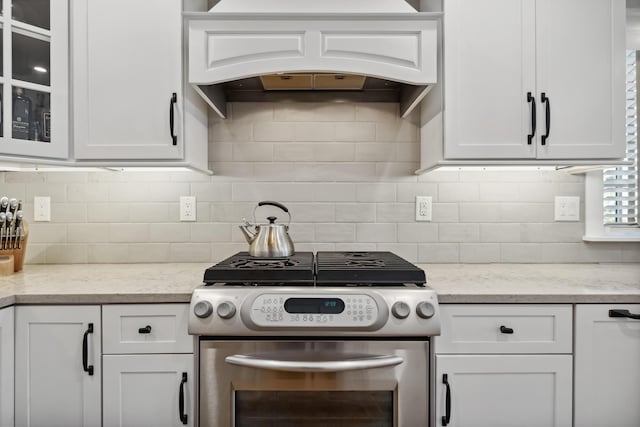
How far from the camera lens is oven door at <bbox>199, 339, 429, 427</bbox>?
4.41 ft

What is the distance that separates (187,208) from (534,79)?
1676mm

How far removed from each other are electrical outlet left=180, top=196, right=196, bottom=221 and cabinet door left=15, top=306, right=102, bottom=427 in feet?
2.43

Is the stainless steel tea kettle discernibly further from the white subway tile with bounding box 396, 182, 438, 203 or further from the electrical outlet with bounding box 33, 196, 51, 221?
the electrical outlet with bounding box 33, 196, 51, 221

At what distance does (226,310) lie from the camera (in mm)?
1334

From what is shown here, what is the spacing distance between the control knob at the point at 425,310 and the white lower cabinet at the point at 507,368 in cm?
8

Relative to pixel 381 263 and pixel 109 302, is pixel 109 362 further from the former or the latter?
pixel 381 263

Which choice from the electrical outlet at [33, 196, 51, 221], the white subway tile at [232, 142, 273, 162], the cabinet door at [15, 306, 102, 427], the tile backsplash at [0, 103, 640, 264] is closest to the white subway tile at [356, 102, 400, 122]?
the tile backsplash at [0, 103, 640, 264]

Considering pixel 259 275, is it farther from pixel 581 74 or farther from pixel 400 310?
pixel 581 74

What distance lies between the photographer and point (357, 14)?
1.63 m

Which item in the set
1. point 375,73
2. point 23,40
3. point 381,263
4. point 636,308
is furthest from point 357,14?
point 636,308

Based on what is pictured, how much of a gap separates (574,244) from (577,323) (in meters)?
0.82

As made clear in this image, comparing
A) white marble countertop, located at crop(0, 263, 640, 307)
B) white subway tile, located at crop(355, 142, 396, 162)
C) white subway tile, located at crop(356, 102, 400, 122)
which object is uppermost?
white subway tile, located at crop(356, 102, 400, 122)

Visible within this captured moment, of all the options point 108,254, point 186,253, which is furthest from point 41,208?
point 186,253

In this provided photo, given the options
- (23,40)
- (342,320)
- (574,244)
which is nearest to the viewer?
(342,320)
